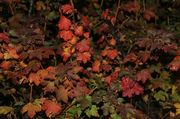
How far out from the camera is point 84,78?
4.59 metres

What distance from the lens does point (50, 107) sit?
4.29 m

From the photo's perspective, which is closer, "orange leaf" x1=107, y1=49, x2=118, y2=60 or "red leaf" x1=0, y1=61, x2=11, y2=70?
"red leaf" x1=0, y1=61, x2=11, y2=70

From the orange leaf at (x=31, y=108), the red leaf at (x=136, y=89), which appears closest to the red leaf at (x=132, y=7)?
the red leaf at (x=136, y=89)

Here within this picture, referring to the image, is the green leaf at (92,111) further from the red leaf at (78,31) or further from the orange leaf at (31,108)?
the red leaf at (78,31)

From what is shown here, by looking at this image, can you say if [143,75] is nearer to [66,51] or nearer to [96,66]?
[96,66]

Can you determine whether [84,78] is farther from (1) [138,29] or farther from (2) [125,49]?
(1) [138,29]

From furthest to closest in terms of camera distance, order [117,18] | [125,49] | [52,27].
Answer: [52,27] < [117,18] < [125,49]

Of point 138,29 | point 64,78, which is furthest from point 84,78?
point 138,29

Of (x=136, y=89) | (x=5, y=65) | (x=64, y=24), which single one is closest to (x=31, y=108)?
(x=5, y=65)

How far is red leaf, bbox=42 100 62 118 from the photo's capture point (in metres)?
4.28

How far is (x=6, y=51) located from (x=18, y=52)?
0.48 feet

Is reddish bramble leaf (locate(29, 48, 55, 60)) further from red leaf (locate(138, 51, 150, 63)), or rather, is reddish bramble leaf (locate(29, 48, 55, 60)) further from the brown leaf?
red leaf (locate(138, 51, 150, 63))

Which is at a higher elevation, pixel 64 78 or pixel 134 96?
pixel 64 78

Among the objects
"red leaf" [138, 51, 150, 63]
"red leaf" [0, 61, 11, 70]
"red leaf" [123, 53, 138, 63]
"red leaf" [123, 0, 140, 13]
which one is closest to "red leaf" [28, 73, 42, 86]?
"red leaf" [0, 61, 11, 70]
